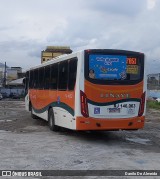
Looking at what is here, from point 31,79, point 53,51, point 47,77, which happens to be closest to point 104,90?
point 47,77

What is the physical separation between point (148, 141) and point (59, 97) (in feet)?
12.3

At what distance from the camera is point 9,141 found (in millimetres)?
13219

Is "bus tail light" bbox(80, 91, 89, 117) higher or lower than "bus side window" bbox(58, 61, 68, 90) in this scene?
lower

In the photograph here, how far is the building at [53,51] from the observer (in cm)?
5150

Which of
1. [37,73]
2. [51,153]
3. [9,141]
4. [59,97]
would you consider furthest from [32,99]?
[51,153]

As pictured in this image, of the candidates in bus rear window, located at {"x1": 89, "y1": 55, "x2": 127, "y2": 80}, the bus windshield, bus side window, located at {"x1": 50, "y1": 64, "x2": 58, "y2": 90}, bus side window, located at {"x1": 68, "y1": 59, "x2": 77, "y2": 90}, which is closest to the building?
bus side window, located at {"x1": 50, "y1": 64, "x2": 58, "y2": 90}

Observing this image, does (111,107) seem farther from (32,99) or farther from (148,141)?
(32,99)

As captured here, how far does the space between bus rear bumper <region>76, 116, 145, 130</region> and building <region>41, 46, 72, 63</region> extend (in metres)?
37.5

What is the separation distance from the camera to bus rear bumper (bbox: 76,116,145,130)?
43.6ft

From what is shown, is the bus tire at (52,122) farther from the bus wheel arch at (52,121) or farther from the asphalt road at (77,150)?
the asphalt road at (77,150)

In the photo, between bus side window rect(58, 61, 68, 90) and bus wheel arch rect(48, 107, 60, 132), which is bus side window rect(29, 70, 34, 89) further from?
bus side window rect(58, 61, 68, 90)

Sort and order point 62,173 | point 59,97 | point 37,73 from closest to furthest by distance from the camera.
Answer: point 62,173 < point 59,97 < point 37,73

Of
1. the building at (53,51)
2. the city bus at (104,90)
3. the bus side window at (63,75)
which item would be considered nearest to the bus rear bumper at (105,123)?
the city bus at (104,90)

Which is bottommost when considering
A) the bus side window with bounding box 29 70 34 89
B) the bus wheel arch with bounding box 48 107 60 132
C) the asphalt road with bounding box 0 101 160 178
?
the asphalt road with bounding box 0 101 160 178
